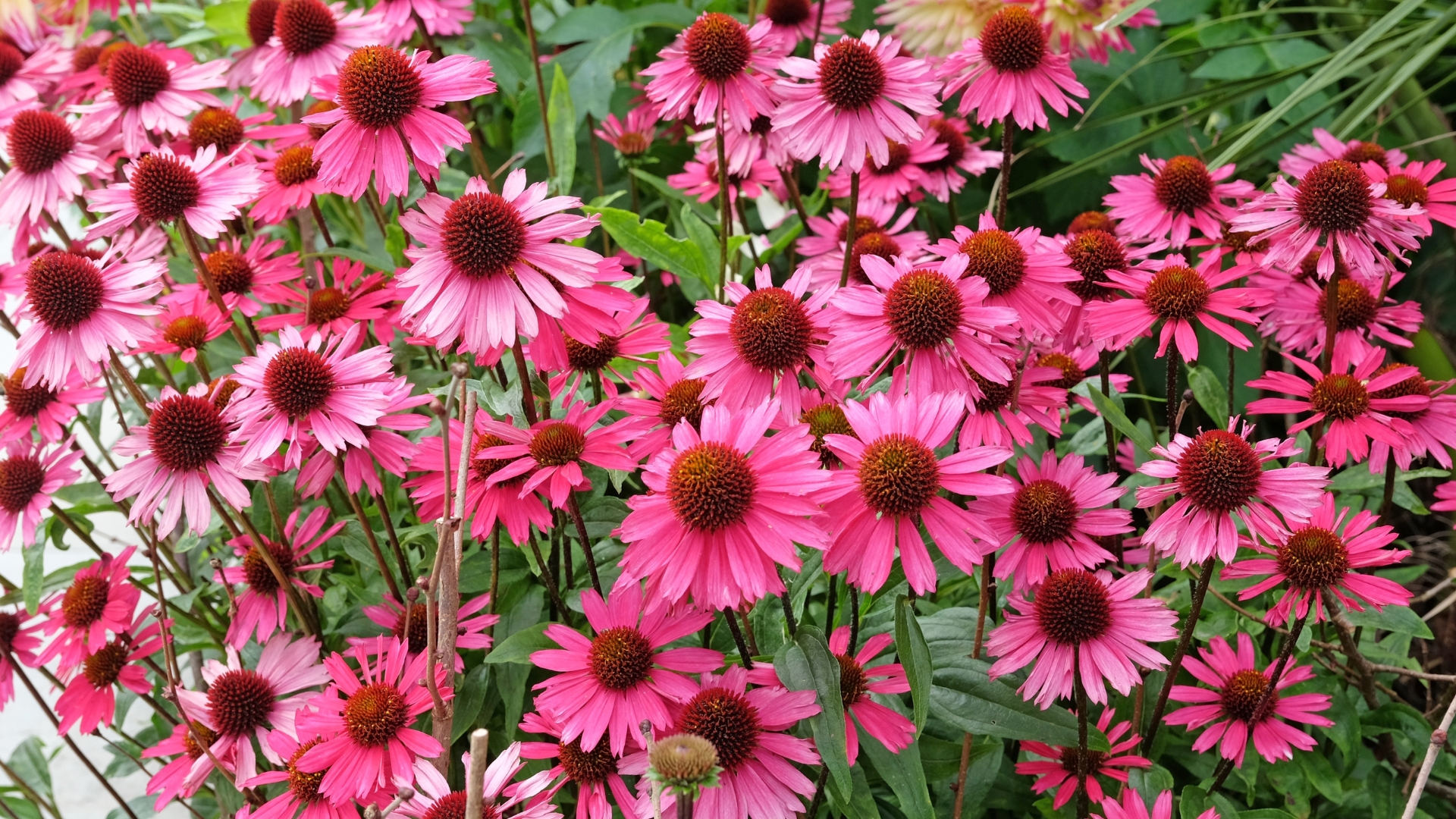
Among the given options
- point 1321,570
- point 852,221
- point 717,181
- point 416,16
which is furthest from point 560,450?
point 416,16

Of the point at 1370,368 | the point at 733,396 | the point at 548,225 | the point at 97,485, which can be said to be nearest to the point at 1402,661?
the point at 1370,368

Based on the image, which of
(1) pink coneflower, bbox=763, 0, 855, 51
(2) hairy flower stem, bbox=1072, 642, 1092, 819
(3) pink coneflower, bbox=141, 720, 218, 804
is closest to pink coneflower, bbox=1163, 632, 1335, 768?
(2) hairy flower stem, bbox=1072, 642, 1092, 819

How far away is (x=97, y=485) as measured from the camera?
1145 millimetres

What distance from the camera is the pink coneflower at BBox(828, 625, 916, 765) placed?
67 centimetres

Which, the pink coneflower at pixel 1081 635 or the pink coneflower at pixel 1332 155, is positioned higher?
the pink coneflower at pixel 1332 155

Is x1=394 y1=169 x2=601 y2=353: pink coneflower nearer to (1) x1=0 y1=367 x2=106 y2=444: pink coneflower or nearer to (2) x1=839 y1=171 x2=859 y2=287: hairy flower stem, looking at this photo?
(2) x1=839 y1=171 x2=859 y2=287: hairy flower stem

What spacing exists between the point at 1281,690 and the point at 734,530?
0.58 m

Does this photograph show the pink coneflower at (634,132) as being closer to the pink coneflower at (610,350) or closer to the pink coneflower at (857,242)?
the pink coneflower at (857,242)

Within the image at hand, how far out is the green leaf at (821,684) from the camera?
2.00 feet

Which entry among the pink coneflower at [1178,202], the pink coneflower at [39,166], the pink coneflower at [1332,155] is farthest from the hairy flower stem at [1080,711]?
the pink coneflower at [39,166]

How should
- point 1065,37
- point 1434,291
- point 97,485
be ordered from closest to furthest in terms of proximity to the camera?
point 97,485 < point 1065,37 < point 1434,291

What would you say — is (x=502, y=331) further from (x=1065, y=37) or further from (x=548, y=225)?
(x=1065, y=37)

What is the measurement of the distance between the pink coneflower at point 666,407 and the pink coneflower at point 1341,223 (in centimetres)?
46

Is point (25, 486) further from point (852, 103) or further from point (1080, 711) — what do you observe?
point (1080, 711)
